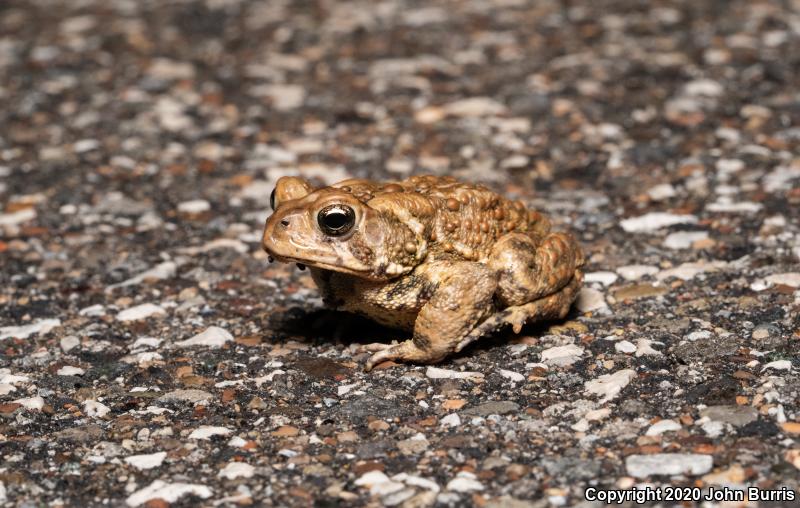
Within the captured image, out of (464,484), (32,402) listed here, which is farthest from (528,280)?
(32,402)

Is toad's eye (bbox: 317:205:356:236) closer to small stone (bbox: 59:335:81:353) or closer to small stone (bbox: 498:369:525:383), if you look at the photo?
small stone (bbox: 498:369:525:383)

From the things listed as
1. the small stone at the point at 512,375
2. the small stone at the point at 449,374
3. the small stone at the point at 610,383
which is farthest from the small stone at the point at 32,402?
the small stone at the point at 610,383

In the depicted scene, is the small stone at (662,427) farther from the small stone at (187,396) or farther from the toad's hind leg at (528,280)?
the small stone at (187,396)

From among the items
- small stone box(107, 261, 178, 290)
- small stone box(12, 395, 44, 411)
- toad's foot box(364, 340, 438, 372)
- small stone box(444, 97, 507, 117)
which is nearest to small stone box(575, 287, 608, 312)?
toad's foot box(364, 340, 438, 372)

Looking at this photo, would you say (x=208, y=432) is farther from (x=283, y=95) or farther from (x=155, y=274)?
(x=283, y=95)

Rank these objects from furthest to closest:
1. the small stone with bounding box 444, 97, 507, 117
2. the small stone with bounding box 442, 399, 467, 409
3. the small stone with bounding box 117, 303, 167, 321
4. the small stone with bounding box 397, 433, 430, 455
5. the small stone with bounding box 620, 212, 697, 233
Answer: the small stone with bounding box 444, 97, 507, 117 → the small stone with bounding box 620, 212, 697, 233 → the small stone with bounding box 117, 303, 167, 321 → the small stone with bounding box 442, 399, 467, 409 → the small stone with bounding box 397, 433, 430, 455

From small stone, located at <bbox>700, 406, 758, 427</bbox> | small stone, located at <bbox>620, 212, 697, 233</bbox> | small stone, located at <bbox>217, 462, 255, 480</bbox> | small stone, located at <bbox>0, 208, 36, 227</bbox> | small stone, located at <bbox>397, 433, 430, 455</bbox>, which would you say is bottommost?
small stone, located at <bbox>397, 433, 430, 455</bbox>

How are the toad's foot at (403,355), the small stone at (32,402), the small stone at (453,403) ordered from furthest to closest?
the toad's foot at (403,355) → the small stone at (32,402) → the small stone at (453,403)
